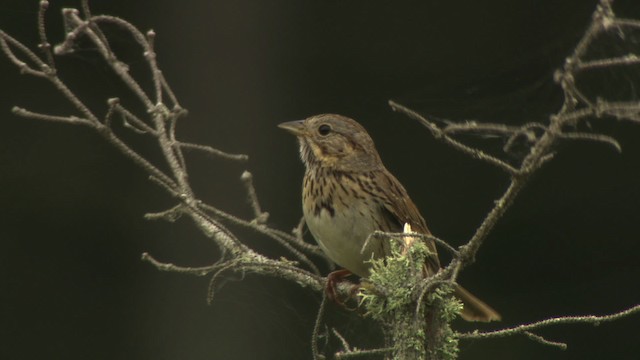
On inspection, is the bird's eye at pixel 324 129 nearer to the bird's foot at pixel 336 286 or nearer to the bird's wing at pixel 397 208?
the bird's wing at pixel 397 208

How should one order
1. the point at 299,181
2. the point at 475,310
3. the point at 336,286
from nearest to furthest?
1. the point at 336,286
2. the point at 475,310
3. the point at 299,181

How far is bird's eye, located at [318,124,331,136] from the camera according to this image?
3588 mm

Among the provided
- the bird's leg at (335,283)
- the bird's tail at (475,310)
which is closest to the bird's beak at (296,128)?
the bird's leg at (335,283)

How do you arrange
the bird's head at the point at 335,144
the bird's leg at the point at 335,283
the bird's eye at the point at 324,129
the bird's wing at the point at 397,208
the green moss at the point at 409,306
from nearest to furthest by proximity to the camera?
the green moss at the point at 409,306 → the bird's leg at the point at 335,283 → the bird's wing at the point at 397,208 → the bird's head at the point at 335,144 → the bird's eye at the point at 324,129

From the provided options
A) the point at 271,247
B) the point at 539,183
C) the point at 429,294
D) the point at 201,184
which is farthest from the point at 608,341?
the point at 429,294

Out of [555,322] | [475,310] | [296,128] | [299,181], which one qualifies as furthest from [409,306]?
[299,181]

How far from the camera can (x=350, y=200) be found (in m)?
3.30

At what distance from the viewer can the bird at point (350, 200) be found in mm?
3203

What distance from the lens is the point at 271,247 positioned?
16.8 ft

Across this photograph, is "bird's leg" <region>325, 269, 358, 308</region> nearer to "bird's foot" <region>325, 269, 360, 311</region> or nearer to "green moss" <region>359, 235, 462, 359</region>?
"bird's foot" <region>325, 269, 360, 311</region>

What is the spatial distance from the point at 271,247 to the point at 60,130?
4.00 feet

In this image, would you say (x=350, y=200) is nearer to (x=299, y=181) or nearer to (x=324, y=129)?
(x=324, y=129)

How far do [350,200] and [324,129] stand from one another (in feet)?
1.21

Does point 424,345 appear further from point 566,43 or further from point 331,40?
point 331,40
